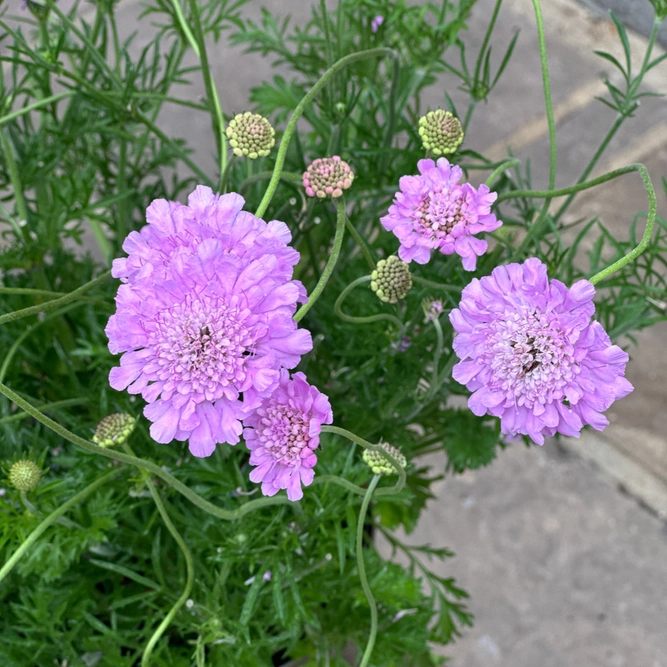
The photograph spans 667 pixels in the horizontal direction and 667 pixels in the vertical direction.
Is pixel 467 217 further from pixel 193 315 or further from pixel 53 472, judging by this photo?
pixel 53 472

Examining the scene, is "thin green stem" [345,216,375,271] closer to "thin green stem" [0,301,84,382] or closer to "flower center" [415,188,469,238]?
"flower center" [415,188,469,238]

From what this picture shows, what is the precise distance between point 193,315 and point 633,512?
73cm

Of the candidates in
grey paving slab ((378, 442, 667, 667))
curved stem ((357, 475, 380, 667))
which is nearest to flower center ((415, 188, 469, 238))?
curved stem ((357, 475, 380, 667))

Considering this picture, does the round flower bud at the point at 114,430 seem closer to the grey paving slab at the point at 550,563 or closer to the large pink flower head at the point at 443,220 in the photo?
the large pink flower head at the point at 443,220

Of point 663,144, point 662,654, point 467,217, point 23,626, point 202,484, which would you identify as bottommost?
point 662,654

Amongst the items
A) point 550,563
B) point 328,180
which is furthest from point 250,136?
point 550,563

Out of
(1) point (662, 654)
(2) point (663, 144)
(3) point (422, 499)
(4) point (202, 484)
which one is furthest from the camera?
(2) point (663, 144)

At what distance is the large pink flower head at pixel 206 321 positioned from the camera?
27 centimetres

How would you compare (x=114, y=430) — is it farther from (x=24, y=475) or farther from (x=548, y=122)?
(x=548, y=122)

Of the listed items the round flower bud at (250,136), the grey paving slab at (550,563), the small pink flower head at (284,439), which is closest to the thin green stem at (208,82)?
the round flower bud at (250,136)

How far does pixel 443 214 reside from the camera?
0.33 metres

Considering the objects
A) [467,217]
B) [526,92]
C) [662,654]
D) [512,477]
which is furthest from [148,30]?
[662,654]

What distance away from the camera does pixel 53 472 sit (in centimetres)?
48

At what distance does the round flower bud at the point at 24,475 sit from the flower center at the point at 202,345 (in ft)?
0.37
